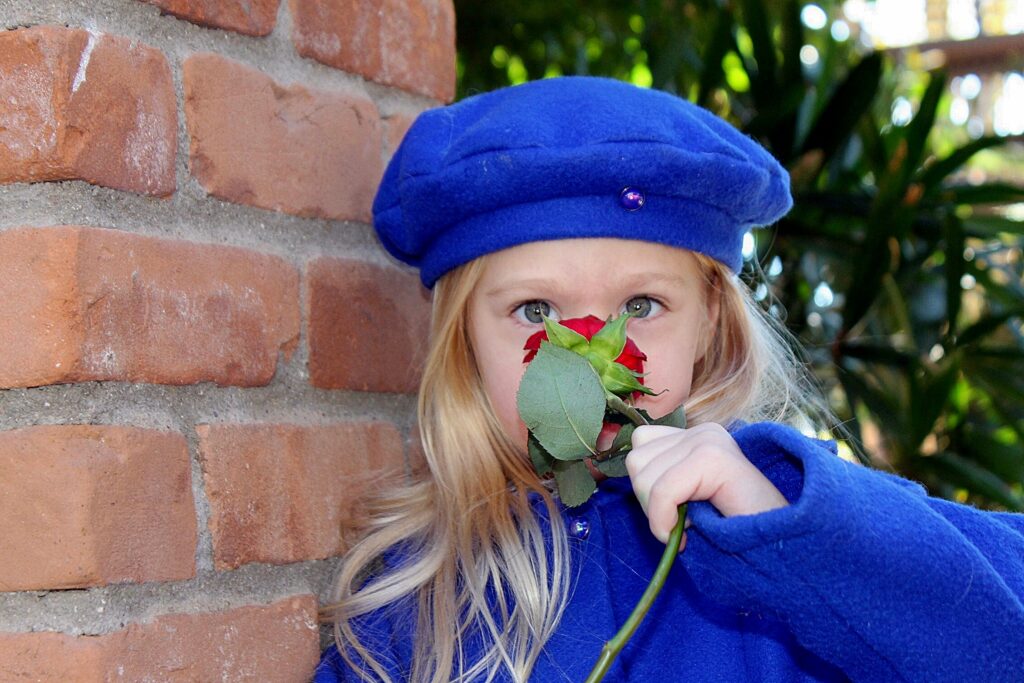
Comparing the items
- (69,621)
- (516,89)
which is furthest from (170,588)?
(516,89)

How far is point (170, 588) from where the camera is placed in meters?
1.06

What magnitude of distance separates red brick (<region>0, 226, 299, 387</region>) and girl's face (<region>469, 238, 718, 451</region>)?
1.10ft

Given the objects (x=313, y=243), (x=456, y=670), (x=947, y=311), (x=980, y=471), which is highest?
(x=313, y=243)

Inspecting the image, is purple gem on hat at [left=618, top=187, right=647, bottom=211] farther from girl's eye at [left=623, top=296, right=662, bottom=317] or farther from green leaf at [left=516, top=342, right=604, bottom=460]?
green leaf at [left=516, top=342, right=604, bottom=460]

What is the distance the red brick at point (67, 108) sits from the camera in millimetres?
1022

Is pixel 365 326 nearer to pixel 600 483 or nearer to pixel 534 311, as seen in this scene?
pixel 534 311

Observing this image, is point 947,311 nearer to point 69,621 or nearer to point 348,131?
point 348,131

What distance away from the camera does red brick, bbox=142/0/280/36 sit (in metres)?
1.14

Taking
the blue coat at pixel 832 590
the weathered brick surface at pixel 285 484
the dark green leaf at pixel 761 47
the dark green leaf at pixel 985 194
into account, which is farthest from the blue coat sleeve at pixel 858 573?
the dark green leaf at pixel 761 47

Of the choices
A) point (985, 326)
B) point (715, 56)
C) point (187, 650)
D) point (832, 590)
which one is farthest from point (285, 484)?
point (985, 326)

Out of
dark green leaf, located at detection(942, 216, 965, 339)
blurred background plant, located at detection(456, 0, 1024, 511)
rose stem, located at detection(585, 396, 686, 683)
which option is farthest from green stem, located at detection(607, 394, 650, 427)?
dark green leaf, located at detection(942, 216, 965, 339)

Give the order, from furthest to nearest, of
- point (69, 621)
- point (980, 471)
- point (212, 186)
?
point (980, 471)
point (212, 186)
point (69, 621)

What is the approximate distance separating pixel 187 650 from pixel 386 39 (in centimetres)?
80

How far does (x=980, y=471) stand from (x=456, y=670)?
4.38 feet
